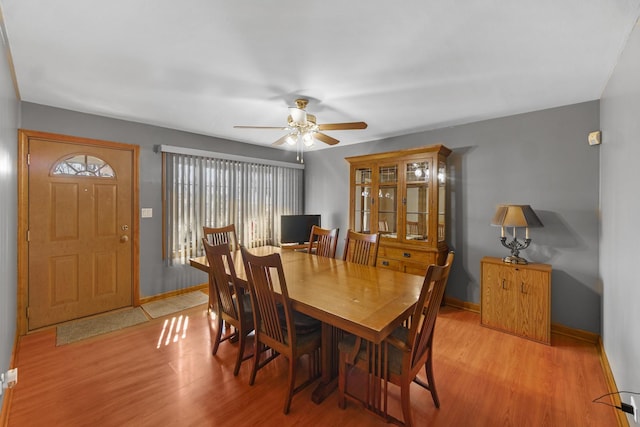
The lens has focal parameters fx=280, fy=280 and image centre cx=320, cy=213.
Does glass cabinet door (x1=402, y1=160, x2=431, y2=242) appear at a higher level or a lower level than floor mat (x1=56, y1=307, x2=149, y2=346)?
higher

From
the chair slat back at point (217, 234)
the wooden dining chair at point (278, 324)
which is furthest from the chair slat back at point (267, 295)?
the chair slat back at point (217, 234)

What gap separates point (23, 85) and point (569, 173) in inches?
197

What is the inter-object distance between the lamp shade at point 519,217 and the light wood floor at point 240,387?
1108 millimetres

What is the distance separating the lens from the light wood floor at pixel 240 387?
173cm

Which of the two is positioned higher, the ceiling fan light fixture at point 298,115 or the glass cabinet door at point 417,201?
the ceiling fan light fixture at point 298,115

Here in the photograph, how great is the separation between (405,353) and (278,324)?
0.80 meters

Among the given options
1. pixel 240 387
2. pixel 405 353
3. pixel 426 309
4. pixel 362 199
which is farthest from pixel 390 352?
pixel 362 199

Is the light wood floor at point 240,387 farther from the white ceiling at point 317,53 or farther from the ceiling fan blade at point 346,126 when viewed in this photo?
the white ceiling at point 317,53

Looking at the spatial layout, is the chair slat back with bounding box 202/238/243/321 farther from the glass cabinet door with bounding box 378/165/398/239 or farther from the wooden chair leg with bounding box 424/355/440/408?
the glass cabinet door with bounding box 378/165/398/239

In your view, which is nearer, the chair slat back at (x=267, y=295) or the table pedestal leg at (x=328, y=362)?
the chair slat back at (x=267, y=295)

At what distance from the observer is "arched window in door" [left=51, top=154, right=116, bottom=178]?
2.96 meters

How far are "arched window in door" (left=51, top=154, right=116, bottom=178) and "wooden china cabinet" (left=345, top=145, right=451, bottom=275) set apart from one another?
121 inches

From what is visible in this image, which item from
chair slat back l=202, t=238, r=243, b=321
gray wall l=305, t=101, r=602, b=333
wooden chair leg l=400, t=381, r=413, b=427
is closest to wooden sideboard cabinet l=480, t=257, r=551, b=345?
gray wall l=305, t=101, r=602, b=333

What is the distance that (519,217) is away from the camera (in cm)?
271
